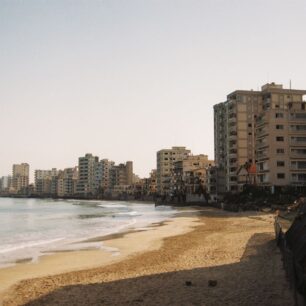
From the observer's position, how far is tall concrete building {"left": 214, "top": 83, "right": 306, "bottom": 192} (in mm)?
100000

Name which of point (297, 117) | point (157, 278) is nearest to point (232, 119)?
point (297, 117)

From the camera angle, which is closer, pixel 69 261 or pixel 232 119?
pixel 69 261

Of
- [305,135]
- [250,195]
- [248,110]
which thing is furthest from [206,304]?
[248,110]

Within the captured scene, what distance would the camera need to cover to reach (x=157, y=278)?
19.7 metres

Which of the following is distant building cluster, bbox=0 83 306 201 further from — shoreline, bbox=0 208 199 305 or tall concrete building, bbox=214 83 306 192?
shoreline, bbox=0 208 199 305

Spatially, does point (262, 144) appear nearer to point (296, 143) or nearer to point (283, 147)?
point (283, 147)

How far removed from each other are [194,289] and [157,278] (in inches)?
126

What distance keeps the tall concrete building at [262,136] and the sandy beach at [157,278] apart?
71966 mm

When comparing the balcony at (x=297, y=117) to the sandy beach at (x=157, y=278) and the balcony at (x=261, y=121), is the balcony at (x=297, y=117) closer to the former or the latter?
the balcony at (x=261, y=121)

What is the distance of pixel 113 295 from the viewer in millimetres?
16656

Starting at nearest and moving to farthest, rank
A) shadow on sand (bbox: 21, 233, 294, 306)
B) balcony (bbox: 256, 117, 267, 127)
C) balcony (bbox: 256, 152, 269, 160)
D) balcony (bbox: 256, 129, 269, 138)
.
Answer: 1. shadow on sand (bbox: 21, 233, 294, 306)
2. balcony (bbox: 256, 152, 269, 160)
3. balcony (bbox: 256, 129, 269, 138)
4. balcony (bbox: 256, 117, 267, 127)

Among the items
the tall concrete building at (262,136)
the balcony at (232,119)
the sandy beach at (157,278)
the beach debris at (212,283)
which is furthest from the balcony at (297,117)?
the beach debris at (212,283)

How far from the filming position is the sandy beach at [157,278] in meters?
15.7

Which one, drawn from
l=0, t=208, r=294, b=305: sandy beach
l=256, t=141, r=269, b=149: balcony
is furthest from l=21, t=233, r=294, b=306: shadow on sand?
l=256, t=141, r=269, b=149: balcony
